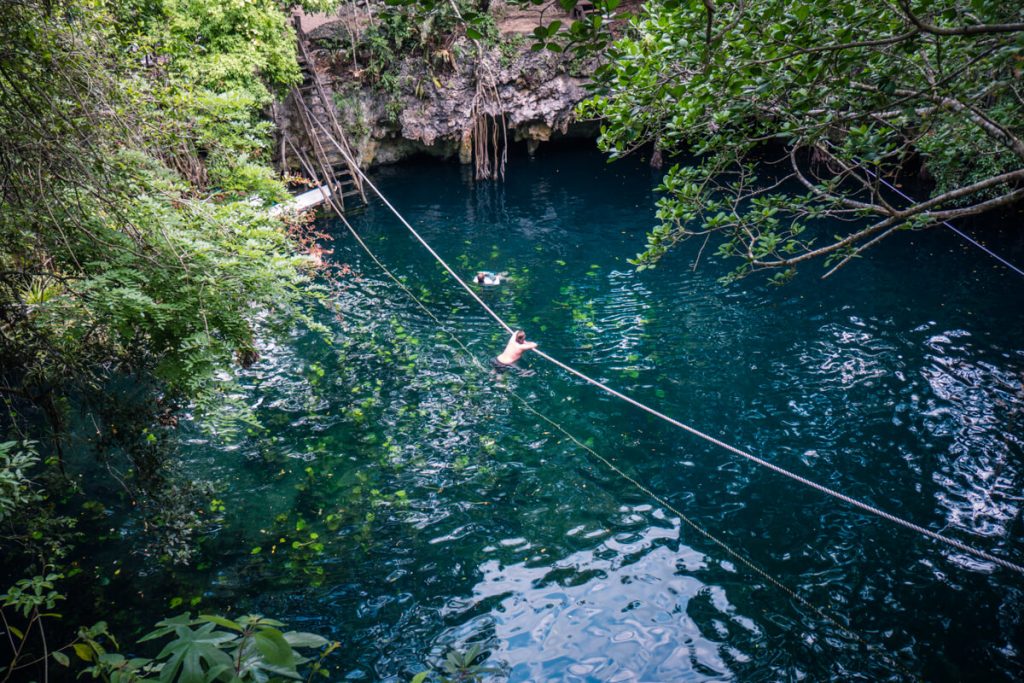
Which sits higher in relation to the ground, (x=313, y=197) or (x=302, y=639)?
(x=313, y=197)

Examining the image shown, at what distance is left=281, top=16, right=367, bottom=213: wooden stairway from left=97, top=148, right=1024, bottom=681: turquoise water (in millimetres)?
5314

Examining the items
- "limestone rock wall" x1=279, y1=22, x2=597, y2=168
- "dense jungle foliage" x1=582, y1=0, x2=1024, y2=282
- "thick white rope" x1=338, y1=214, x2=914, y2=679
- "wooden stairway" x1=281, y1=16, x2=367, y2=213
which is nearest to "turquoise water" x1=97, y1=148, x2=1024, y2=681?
"thick white rope" x1=338, y1=214, x2=914, y2=679

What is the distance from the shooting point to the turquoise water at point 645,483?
5.21 metres

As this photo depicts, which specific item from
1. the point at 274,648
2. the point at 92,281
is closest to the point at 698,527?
Result: the point at 274,648

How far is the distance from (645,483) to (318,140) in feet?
46.2

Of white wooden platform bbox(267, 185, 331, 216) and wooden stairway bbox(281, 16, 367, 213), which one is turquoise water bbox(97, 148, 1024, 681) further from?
wooden stairway bbox(281, 16, 367, 213)

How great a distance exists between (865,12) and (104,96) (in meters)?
6.27

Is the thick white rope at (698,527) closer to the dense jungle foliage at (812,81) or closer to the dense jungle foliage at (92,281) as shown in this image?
the dense jungle foliage at (812,81)

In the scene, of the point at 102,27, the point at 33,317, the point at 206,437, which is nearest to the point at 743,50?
the point at 33,317

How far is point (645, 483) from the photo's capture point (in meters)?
7.04

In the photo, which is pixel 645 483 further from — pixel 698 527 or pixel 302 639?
pixel 302 639

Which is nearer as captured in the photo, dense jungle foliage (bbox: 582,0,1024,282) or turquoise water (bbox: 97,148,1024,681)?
dense jungle foliage (bbox: 582,0,1024,282)

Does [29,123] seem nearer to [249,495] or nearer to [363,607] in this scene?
[249,495]

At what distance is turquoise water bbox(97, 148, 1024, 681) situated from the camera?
205 inches
